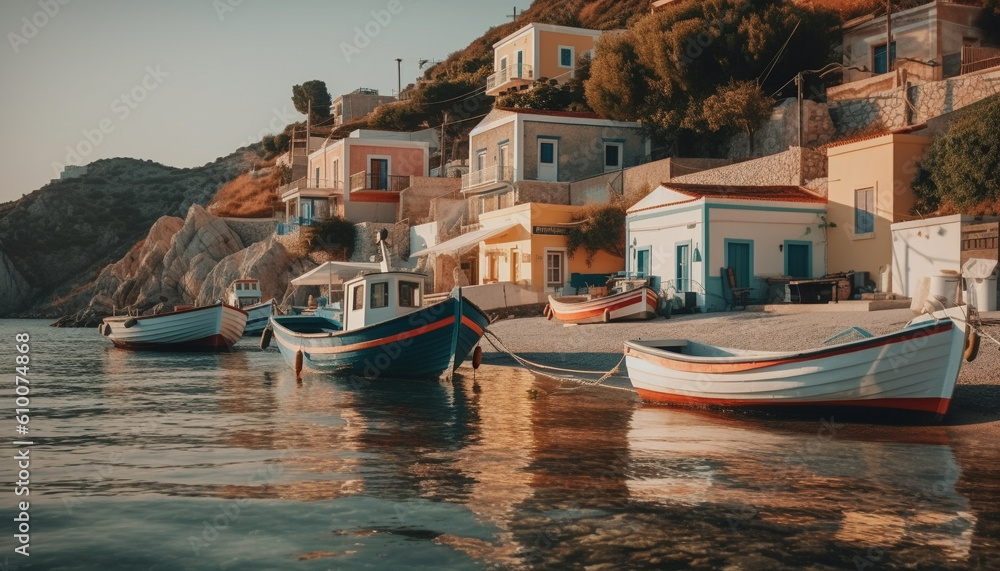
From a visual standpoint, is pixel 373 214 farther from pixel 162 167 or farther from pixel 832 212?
pixel 162 167

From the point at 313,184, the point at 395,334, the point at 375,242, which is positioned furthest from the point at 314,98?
the point at 395,334

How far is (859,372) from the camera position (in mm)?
Answer: 12492

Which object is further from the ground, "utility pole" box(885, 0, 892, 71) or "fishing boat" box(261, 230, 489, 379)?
"utility pole" box(885, 0, 892, 71)

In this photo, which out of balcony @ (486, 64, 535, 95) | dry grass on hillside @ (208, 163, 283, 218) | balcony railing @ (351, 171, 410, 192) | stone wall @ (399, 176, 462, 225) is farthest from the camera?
dry grass on hillside @ (208, 163, 283, 218)

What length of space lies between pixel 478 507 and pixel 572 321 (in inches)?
774

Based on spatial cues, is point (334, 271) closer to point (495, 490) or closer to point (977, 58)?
point (977, 58)

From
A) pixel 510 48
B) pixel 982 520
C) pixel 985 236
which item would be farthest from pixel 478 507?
pixel 510 48

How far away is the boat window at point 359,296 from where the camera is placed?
21344 millimetres

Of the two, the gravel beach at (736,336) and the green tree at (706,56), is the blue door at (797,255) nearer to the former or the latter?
the gravel beach at (736,336)

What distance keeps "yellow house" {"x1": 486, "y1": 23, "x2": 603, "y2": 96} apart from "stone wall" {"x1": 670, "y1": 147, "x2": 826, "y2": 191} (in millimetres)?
24991

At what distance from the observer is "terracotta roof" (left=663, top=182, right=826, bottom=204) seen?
26062mm

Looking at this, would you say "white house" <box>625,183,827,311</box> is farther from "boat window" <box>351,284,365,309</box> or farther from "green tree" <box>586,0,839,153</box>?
"green tree" <box>586,0,839,153</box>

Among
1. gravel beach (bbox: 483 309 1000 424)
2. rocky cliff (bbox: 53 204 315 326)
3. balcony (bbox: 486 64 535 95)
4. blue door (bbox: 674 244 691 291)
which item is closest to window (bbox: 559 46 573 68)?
balcony (bbox: 486 64 535 95)

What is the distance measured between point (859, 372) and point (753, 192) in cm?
1498
